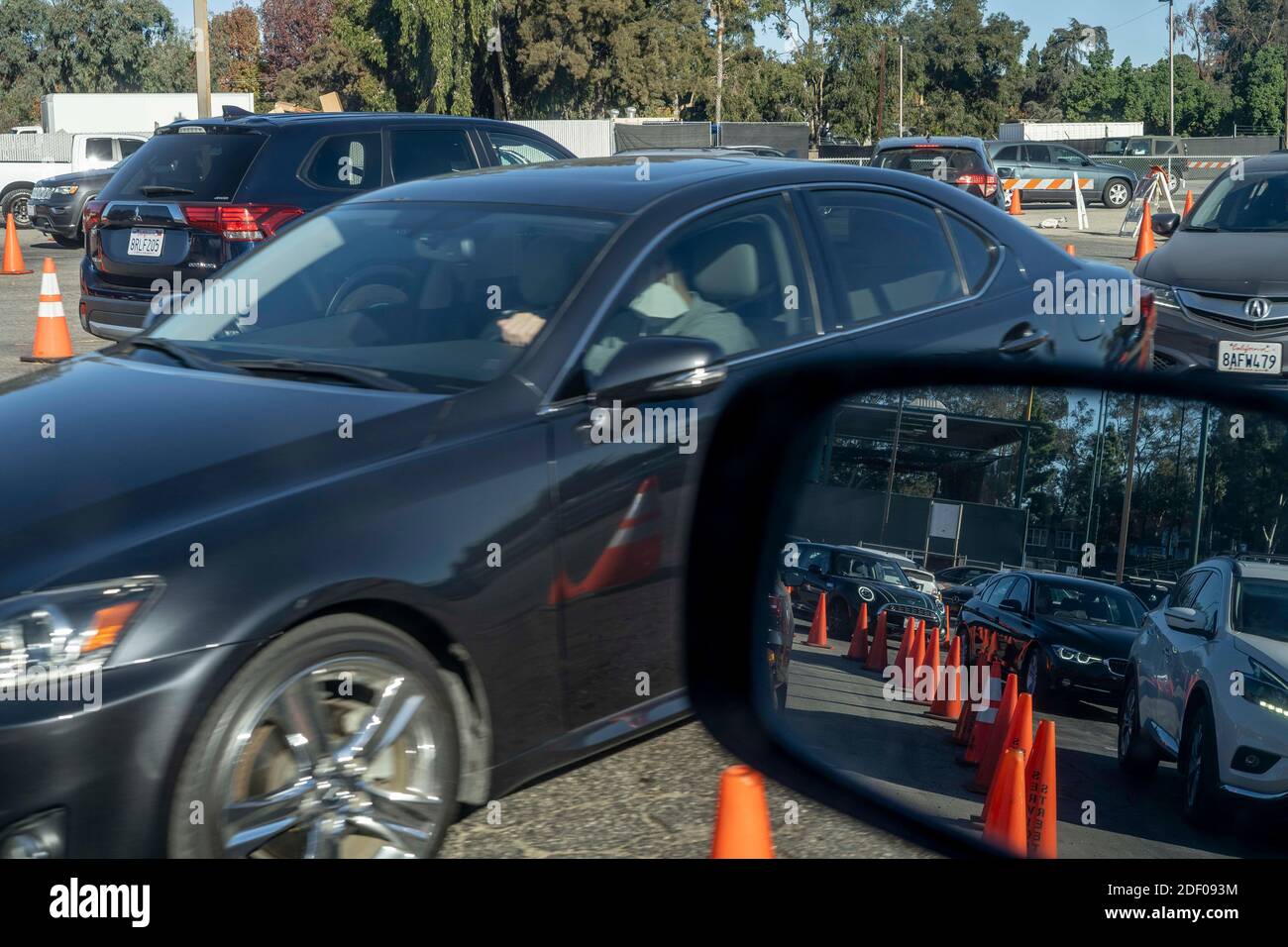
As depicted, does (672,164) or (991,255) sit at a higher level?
(672,164)

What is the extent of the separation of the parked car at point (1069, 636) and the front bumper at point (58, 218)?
24982 mm

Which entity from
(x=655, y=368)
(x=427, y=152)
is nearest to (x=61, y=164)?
(x=427, y=152)

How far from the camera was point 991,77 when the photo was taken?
9169cm

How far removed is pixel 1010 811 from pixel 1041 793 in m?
0.20

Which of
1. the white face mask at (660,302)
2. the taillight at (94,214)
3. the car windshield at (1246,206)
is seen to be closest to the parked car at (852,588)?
the white face mask at (660,302)

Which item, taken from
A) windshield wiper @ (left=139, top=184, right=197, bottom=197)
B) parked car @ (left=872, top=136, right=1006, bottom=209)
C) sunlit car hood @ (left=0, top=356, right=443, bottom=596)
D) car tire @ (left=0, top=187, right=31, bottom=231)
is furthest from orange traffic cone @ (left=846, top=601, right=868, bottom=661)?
car tire @ (left=0, top=187, right=31, bottom=231)

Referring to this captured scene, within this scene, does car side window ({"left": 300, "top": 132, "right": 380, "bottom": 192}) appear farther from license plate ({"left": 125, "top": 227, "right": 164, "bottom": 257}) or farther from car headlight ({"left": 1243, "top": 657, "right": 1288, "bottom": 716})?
car headlight ({"left": 1243, "top": 657, "right": 1288, "bottom": 716})

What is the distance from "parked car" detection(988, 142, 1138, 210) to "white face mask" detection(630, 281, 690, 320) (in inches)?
1279

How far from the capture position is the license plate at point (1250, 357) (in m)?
9.19

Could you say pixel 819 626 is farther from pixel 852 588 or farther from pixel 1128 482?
pixel 1128 482

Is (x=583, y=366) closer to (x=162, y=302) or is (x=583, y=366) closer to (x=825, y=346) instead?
(x=825, y=346)

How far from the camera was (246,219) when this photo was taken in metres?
9.06
